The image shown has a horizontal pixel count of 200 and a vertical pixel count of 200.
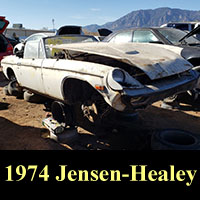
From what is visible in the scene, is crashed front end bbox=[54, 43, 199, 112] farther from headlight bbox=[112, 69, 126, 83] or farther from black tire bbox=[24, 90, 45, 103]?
black tire bbox=[24, 90, 45, 103]

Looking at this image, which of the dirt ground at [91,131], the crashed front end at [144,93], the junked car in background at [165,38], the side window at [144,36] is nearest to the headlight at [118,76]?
the crashed front end at [144,93]

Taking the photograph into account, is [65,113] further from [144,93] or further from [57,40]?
[57,40]

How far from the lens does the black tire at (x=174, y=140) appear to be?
2.69 metres

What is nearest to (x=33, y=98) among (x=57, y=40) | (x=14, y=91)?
(x=14, y=91)

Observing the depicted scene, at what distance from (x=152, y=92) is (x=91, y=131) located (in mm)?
1648

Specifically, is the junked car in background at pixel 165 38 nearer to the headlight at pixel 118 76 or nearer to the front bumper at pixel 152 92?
the front bumper at pixel 152 92

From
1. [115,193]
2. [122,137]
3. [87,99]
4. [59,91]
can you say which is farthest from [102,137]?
[115,193]

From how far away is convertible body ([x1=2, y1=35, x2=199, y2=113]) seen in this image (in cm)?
256

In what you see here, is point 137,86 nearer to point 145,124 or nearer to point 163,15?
point 145,124

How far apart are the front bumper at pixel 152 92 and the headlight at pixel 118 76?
16 centimetres

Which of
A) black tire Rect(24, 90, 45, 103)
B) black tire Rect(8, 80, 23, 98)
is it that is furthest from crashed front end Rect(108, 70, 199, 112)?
black tire Rect(8, 80, 23, 98)

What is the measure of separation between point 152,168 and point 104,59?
2.00 m

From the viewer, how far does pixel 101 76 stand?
2.60 m

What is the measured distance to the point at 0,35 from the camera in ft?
28.5
